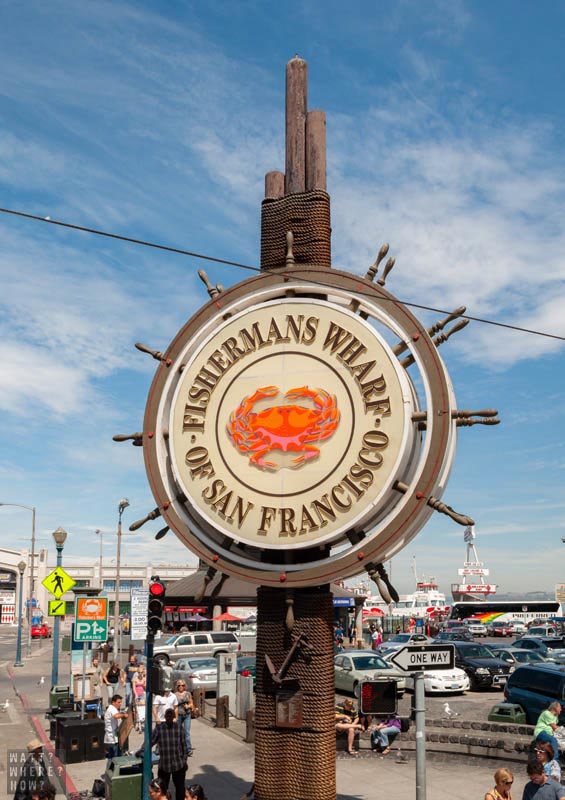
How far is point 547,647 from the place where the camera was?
1686 inches

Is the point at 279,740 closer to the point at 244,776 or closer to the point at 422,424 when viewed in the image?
the point at 422,424

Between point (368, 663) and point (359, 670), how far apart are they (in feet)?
2.29

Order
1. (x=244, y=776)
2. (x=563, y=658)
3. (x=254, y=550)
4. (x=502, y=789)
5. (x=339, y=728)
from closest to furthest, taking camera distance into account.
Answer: (x=502, y=789) < (x=254, y=550) < (x=244, y=776) < (x=339, y=728) < (x=563, y=658)

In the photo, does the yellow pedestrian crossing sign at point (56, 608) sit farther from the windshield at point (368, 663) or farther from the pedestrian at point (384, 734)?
the pedestrian at point (384, 734)

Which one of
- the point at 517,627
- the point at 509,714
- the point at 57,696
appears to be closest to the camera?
the point at 509,714

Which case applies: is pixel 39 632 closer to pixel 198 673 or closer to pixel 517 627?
pixel 517 627

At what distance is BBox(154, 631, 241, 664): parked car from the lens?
37.8m

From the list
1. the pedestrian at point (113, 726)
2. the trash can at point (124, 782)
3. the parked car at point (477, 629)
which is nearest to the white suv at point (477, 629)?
the parked car at point (477, 629)

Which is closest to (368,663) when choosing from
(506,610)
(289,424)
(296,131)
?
(289,424)

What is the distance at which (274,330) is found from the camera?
38.1 feet

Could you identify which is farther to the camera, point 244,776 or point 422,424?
point 244,776

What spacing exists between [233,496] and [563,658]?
29.0 m

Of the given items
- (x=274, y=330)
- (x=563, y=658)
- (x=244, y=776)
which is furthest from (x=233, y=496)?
(x=563, y=658)

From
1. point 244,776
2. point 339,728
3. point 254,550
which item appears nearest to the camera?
point 254,550
